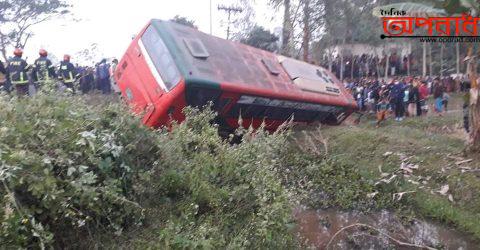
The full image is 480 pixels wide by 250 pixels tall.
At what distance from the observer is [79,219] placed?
3.68 m

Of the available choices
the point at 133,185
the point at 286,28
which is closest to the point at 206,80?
the point at 133,185

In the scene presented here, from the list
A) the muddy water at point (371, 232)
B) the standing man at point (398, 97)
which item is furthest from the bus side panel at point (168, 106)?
the standing man at point (398, 97)

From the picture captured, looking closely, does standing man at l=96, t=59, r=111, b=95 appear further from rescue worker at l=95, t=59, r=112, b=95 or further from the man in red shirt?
the man in red shirt

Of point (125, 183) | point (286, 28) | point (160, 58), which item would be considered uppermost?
point (286, 28)

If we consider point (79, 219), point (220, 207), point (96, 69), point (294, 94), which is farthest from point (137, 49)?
point (96, 69)

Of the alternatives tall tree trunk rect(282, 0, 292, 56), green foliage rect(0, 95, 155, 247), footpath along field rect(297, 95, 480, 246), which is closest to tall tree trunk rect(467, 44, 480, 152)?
footpath along field rect(297, 95, 480, 246)

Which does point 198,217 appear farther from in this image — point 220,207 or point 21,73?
point 21,73

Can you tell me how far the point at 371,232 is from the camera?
7.26m

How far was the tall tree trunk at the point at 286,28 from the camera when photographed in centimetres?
1906

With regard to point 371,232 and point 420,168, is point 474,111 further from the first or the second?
point 371,232

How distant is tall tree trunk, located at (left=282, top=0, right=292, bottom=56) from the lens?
1906 cm

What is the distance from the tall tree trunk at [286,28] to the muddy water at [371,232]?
12.8 meters

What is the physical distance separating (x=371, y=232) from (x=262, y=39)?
15.5 meters

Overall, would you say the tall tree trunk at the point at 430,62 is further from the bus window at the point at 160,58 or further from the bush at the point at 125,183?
the bush at the point at 125,183
